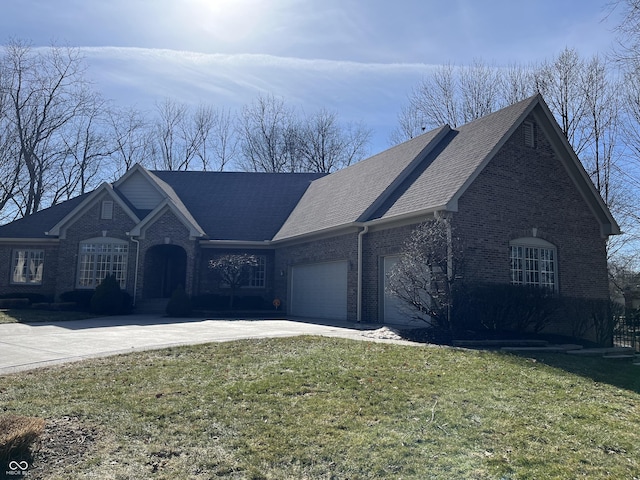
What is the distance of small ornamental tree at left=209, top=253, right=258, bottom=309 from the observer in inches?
843

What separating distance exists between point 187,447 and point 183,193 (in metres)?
22.9

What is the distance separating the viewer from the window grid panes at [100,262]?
22359 mm

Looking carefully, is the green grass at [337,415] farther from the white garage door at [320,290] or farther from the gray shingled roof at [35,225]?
the gray shingled roof at [35,225]

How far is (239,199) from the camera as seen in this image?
2645 cm

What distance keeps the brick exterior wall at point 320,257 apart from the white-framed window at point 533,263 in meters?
4.96

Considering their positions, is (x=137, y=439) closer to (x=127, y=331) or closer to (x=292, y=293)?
(x=127, y=331)

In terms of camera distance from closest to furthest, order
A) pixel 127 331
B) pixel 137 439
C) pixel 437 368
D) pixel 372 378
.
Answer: pixel 137 439 < pixel 372 378 < pixel 437 368 < pixel 127 331

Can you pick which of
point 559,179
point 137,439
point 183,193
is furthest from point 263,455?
point 183,193

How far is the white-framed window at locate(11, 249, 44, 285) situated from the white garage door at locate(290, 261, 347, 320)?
1201cm

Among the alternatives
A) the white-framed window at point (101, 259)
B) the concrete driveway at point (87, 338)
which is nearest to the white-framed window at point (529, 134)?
the concrete driveway at point (87, 338)

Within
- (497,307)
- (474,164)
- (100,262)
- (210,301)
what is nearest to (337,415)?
(497,307)

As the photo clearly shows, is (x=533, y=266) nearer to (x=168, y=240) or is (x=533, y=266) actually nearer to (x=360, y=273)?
(x=360, y=273)

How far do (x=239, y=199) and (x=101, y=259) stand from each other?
739cm

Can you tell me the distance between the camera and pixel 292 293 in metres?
22.0
